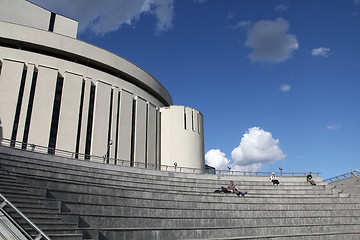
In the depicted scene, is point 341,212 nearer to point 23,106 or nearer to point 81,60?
point 23,106

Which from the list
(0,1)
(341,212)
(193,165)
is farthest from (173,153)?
(0,1)

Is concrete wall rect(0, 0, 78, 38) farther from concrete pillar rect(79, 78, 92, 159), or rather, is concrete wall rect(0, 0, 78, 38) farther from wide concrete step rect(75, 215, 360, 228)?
wide concrete step rect(75, 215, 360, 228)

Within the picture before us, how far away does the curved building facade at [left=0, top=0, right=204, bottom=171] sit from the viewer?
19.0 metres

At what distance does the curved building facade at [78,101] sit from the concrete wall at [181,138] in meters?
0.09

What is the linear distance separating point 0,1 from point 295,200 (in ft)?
88.2

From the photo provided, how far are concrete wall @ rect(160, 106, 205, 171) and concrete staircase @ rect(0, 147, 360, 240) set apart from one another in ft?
33.2

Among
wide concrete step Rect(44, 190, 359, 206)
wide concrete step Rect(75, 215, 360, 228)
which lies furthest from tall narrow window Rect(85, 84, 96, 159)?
wide concrete step Rect(75, 215, 360, 228)

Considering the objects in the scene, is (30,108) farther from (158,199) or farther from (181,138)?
(158,199)

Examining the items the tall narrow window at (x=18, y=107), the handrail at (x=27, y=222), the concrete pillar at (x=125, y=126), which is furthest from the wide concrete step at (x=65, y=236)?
the concrete pillar at (x=125, y=126)

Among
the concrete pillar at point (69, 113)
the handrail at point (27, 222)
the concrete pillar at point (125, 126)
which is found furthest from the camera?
the concrete pillar at point (125, 126)

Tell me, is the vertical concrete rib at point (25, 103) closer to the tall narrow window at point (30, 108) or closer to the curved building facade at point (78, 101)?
the curved building facade at point (78, 101)

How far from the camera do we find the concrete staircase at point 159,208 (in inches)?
309

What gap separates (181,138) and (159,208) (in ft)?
55.4

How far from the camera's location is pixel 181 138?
2681 cm
